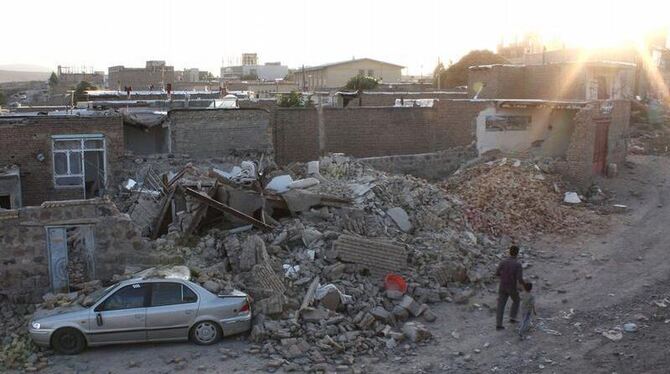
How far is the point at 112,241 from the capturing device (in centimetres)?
1352

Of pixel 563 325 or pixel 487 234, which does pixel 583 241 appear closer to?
pixel 487 234

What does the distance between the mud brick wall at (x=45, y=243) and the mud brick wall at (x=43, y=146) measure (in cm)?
824

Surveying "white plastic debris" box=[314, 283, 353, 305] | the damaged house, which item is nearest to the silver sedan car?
"white plastic debris" box=[314, 283, 353, 305]

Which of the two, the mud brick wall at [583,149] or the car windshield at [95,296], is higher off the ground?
the mud brick wall at [583,149]

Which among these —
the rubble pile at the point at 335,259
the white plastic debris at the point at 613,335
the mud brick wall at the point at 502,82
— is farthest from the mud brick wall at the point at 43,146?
the mud brick wall at the point at 502,82

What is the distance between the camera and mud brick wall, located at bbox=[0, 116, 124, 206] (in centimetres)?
2078

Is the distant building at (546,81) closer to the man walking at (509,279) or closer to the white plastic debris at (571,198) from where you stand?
the white plastic debris at (571,198)

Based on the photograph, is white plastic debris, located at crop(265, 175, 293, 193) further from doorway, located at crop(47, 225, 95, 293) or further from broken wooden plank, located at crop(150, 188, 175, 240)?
doorway, located at crop(47, 225, 95, 293)

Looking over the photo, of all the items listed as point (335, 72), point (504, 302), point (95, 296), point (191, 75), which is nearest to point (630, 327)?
point (504, 302)

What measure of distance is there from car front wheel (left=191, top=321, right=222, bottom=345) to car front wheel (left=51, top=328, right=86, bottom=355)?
1865 mm

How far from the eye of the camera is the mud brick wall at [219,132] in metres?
23.2

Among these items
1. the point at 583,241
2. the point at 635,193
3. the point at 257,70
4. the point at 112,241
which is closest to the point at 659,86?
the point at 635,193

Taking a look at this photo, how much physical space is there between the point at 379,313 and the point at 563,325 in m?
3.31

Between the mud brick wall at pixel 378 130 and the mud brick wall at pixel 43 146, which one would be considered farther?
the mud brick wall at pixel 378 130
